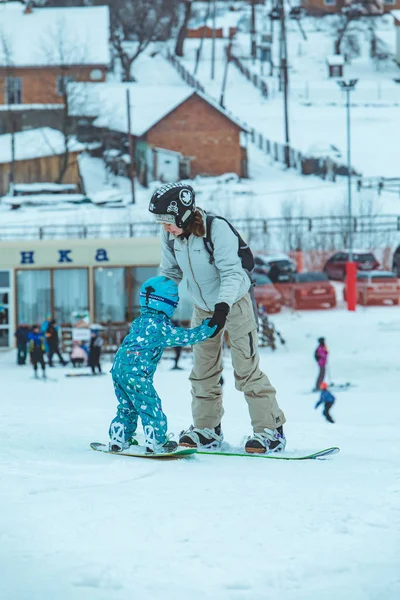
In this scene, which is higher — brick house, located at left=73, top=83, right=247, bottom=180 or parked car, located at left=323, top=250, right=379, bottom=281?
brick house, located at left=73, top=83, right=247, bottom=180

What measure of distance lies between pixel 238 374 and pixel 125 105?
177ft

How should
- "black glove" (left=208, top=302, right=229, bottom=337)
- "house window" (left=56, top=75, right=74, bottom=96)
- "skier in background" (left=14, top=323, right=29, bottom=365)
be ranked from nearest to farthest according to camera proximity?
"black glove" (left=208, top=302, right=229, bottom=337) < "skier in background" (left=14, top=323, right=29, bottom=365) < "house window" (left=56, top=75, right=74, bottom=96)

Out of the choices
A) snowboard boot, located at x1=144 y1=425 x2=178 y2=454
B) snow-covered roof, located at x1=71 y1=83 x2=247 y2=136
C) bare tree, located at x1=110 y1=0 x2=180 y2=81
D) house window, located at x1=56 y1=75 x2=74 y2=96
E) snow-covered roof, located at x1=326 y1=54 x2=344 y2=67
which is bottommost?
snowboard boot, located at x1=144 y1=425 x2=178 y2=454

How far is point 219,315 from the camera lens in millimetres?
5918

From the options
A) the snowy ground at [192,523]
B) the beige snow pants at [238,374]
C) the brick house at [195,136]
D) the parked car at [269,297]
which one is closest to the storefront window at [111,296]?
the parked car at [269,297]

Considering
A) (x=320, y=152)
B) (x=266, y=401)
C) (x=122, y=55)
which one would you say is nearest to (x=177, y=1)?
(x=122, y=55)

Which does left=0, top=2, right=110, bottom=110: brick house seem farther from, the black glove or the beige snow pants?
the black glove

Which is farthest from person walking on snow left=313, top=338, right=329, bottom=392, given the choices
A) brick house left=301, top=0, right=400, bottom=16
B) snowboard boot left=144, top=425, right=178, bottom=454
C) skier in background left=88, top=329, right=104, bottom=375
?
brick house left=301, top=0, right=400, bottom=16

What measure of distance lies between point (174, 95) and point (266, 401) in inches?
2148

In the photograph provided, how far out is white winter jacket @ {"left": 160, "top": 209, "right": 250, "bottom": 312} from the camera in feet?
20.0

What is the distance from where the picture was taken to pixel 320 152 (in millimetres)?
54406

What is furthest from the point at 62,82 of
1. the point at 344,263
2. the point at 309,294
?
the point at 309,294

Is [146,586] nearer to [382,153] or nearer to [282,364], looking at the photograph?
[282,364]

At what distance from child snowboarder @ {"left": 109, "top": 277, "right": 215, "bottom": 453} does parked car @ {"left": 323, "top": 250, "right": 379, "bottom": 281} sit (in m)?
29.1
